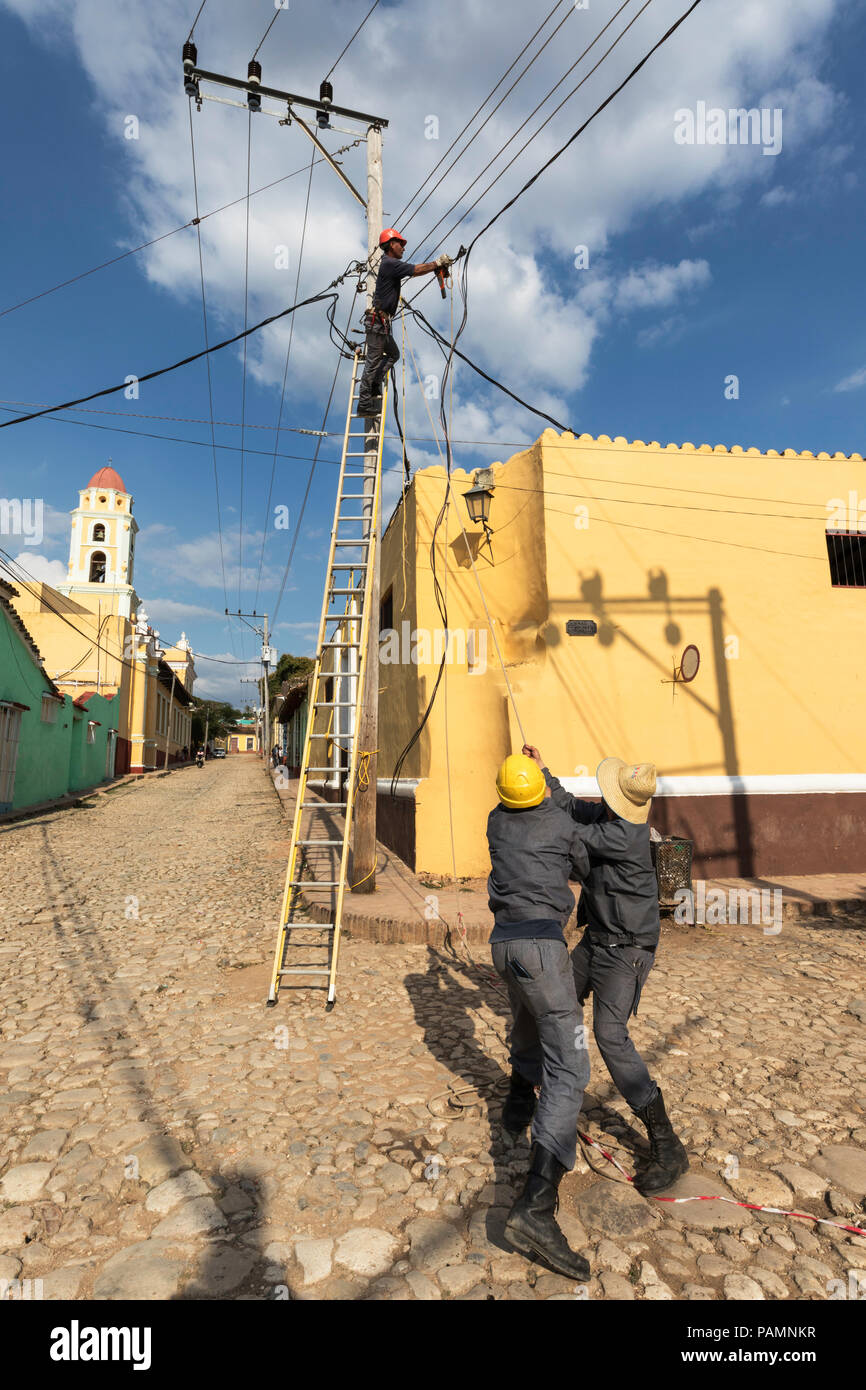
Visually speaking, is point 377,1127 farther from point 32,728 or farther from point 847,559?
point 32,728

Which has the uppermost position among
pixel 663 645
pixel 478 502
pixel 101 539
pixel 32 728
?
pixel 101 539

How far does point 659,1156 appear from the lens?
9.71 feet

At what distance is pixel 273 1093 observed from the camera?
12.2 ft

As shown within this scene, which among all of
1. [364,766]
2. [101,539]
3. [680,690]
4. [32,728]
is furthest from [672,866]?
[101,539]

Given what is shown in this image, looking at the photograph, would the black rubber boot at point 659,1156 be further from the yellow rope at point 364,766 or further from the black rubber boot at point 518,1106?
the yellow rope at point 364,766

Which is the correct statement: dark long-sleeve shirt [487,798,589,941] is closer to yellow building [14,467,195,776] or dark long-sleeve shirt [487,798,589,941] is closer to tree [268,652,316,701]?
yellow building [14,467,195,776]

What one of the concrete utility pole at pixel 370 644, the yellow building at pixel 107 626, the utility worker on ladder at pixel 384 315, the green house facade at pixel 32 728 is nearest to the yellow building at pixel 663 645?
the concrete utility pole at pixel 370 644

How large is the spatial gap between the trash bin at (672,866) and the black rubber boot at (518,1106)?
4.18 meters

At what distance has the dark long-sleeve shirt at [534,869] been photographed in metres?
3.01

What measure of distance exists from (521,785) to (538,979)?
0.77m

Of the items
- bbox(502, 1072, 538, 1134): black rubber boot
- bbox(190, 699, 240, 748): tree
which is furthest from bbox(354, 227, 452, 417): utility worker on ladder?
bbox(190, 699, 240, 748): tree
